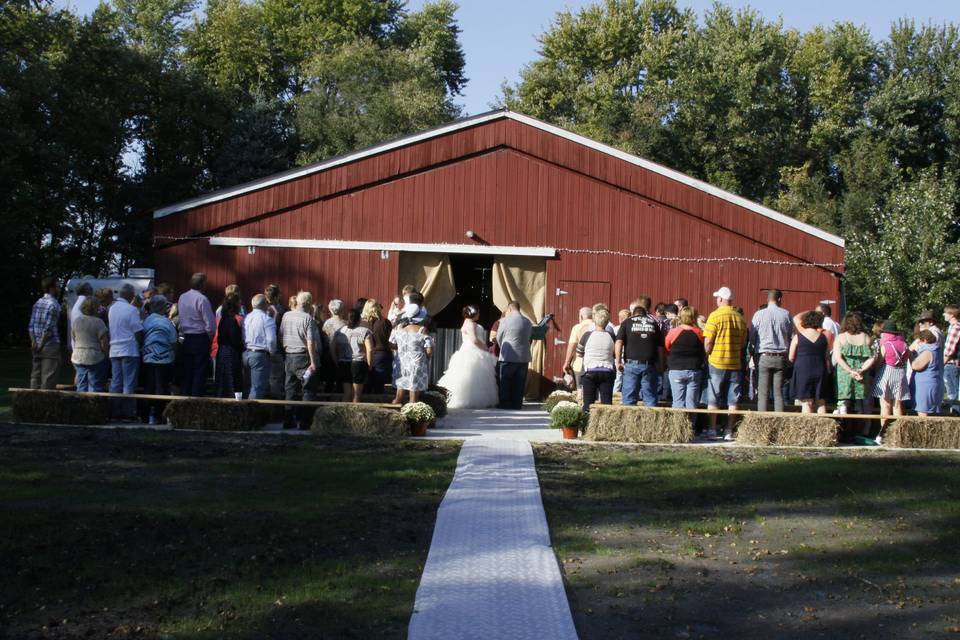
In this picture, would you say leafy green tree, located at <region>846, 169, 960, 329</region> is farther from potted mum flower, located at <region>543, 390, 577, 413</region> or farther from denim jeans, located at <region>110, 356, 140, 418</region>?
denim jeans, located at <region>110, 356, 140, 418</region>

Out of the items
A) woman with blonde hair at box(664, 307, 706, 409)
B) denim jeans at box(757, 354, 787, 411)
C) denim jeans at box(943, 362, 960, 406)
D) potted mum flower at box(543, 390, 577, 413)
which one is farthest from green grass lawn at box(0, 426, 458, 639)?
denim jeans at box(943, 362, 960, 406)

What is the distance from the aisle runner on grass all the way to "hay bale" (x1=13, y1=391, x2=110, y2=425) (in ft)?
17.5

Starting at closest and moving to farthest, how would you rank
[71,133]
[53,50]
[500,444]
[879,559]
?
[879,559] < [500,444] < [71,133] < [53,50]

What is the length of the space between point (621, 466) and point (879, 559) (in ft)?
13.4

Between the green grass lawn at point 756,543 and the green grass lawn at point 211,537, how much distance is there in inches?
47.3

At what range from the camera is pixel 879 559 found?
7324 mm

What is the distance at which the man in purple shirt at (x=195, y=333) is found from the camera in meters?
13.6

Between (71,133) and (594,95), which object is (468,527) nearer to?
(71,133)

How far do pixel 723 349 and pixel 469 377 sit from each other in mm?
4885

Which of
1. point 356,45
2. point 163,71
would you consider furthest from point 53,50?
point 356,45

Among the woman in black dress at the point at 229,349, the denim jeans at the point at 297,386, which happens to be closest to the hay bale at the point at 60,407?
the woman in black dress at the point at 229,349

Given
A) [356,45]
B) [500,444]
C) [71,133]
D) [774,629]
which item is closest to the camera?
[774,629]

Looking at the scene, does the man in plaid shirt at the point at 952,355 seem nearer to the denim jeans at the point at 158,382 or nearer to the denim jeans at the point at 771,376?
the denim jeans at the point at 771,376

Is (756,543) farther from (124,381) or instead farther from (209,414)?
(124,381)
